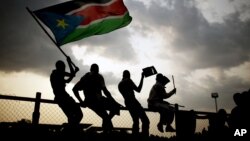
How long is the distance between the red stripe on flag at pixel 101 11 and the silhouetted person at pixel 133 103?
207 cm

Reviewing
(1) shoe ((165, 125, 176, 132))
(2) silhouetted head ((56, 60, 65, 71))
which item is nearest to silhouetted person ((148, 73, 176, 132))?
(1) shoe ((165, 125, 176, 132))

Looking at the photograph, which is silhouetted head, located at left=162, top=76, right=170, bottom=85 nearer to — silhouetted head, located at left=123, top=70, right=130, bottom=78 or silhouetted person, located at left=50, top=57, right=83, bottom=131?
silhouetted head, located at left=123, top=70, right=130, bottom=78

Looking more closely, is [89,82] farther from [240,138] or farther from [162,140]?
[240,138]

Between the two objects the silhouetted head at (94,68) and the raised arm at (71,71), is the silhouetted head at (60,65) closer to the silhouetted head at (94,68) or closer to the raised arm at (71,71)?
the raised arm at (71,71)

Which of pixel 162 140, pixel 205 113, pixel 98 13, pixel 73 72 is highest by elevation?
pixel 98 13

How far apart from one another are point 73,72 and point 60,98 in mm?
1005

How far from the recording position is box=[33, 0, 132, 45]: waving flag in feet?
30.5

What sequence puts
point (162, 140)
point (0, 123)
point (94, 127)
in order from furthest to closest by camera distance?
point (94, 127)
point (162, 140)
point (0, 123)

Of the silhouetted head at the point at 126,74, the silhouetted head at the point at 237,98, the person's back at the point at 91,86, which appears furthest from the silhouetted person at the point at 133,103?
the silhouetted head at the point at 237,98

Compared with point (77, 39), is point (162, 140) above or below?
below

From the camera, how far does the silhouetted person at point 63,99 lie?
8164mm

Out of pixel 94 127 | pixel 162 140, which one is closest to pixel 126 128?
pixel 94 127

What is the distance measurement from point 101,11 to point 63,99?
358cm

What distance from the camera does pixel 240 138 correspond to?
327 inches
